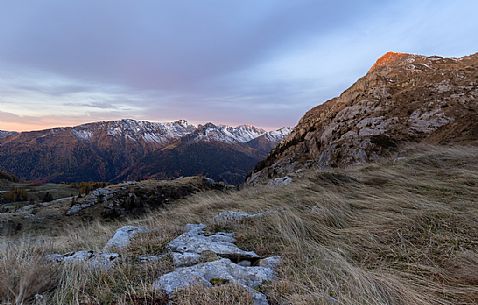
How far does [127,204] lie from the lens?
34844 mm

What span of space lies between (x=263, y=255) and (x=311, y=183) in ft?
18.3

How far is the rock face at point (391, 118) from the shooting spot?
19.7 m

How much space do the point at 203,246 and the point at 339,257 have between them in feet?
5.96

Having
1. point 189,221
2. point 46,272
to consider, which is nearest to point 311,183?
point 189,221

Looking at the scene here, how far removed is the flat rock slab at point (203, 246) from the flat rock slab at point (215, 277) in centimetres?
43

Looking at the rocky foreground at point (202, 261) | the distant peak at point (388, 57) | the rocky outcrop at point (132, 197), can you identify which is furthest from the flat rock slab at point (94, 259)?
the distant peak at point (388, 57)

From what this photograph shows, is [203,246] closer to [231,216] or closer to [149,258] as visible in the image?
[149,258]

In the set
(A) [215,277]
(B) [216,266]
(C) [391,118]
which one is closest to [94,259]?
(B) [216,266]

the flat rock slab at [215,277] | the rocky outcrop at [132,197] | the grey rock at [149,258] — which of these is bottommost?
the rocky outcrop at [132,197]

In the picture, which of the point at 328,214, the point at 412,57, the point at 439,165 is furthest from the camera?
the point at 412,57

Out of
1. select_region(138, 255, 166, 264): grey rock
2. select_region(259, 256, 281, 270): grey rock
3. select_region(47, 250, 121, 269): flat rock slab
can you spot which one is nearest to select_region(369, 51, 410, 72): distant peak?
select_region(259, 256, 281, 270): grey rock

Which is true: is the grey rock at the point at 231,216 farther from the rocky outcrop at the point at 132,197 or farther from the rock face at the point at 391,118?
the rocky outcrop at the point at 132,197

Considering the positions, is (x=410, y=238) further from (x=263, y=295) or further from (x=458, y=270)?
(x=263, y=295)

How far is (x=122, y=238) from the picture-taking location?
16.9ft
